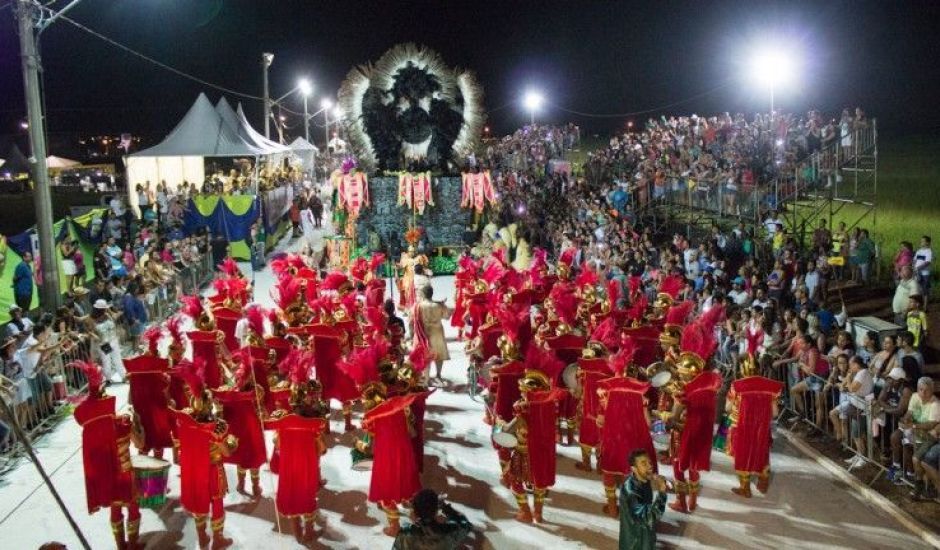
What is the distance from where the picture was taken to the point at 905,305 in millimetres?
11602

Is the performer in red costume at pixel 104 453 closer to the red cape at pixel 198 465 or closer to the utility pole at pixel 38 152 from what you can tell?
the red cape at pixel 198 465

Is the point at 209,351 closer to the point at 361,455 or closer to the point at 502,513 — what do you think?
the point at 361,455

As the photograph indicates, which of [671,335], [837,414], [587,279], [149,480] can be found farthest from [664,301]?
[149,480]

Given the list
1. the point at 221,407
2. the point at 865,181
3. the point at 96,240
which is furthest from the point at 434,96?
the point at 221,407

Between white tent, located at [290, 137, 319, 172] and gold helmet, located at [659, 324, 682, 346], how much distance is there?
32.2 m

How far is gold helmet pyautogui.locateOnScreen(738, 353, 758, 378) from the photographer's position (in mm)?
7891

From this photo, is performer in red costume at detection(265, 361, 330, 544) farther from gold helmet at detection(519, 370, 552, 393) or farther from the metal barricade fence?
the metal barricade fence

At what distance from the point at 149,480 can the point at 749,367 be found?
562 centimetres

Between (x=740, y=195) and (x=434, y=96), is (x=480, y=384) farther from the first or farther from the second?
(x=434, y=96)

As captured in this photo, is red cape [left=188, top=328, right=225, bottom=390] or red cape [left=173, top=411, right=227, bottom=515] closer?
red cape [left=173, top=411, right=227, bottom=515]

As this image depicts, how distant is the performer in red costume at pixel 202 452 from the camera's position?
269 inches

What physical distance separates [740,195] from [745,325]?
775 centimetres

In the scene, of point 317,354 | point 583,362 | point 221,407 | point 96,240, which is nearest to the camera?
point 221,407

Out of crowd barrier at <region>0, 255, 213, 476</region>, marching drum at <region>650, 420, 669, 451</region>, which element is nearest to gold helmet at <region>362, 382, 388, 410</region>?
marching drum at <region>650, 420, 669, 451</region>
